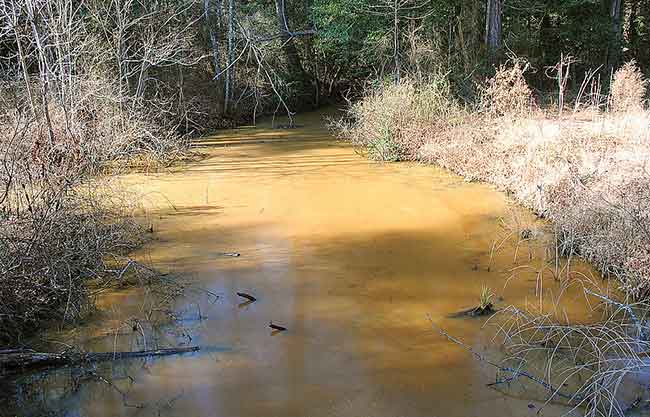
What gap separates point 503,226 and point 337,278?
2947 millimetres

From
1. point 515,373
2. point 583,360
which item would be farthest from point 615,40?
point 515,373

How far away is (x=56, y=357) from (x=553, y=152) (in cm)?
750

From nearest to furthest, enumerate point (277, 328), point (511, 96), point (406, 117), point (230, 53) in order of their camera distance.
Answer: point (277, 328), point (511, 96), point (406, 117), point (230, 53)

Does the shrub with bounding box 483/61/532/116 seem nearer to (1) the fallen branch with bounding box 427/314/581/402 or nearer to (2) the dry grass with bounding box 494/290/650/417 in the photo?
(2) the dry grass with bounding box 494/290/650/417

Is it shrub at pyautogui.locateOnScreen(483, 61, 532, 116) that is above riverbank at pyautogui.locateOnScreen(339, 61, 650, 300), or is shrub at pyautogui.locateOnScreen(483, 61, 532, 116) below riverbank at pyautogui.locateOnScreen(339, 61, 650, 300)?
above

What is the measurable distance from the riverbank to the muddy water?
1.85 ft

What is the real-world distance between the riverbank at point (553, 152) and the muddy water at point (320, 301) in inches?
22.2

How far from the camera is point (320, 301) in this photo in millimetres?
6098

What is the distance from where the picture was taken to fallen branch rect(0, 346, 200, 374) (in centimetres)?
443

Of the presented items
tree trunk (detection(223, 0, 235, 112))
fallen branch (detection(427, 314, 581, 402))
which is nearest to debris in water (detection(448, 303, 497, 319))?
fallen branch (detection(427, 314, 581, 402))

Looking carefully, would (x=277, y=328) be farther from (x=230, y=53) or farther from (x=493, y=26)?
(x=230, y=53)

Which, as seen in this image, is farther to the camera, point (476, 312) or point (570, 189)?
point (570, 189)

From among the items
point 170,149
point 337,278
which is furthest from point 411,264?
point 170,149

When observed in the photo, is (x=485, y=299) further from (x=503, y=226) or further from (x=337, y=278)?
(x=503, y=226)
